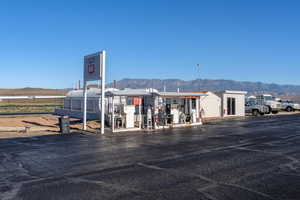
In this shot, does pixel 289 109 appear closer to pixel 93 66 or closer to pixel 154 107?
pixel 154 107

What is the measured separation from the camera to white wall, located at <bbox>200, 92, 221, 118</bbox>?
32.2m

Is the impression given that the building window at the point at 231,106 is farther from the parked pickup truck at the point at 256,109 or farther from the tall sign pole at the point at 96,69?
Answer: the tall sign pole at the point at 96,69

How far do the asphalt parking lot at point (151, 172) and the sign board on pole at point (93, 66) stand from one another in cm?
675

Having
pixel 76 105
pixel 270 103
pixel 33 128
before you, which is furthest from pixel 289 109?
pixel 33 128

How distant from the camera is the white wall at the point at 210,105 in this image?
32219 mm

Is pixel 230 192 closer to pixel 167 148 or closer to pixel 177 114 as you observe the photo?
pixel 167 148

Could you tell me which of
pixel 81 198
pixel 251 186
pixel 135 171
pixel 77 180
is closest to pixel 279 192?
pixel 251 186

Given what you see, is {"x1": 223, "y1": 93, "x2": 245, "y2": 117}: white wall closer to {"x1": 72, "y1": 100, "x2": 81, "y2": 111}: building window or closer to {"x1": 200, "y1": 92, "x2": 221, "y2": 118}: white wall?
{"x1": 200, "y1": 92, "x2": 221, "y2": 118}: white wall

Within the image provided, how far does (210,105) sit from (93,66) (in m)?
17.8

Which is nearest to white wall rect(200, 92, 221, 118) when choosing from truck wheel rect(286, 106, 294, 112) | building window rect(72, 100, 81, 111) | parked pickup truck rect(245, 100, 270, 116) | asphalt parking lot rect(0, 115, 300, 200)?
parked pickup truck rect(245, 100, 270, 116)

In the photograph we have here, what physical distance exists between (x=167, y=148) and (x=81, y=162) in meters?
4.08

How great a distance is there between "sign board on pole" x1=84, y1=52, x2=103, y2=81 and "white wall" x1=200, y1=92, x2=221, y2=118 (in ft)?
52.5

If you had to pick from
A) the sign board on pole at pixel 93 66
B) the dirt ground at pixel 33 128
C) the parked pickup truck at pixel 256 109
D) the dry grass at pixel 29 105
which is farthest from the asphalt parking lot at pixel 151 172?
the dry grass at pixel 29 105

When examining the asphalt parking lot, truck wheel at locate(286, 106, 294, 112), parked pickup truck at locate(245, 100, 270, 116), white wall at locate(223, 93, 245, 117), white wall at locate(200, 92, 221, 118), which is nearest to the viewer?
the asphalt parking lot
